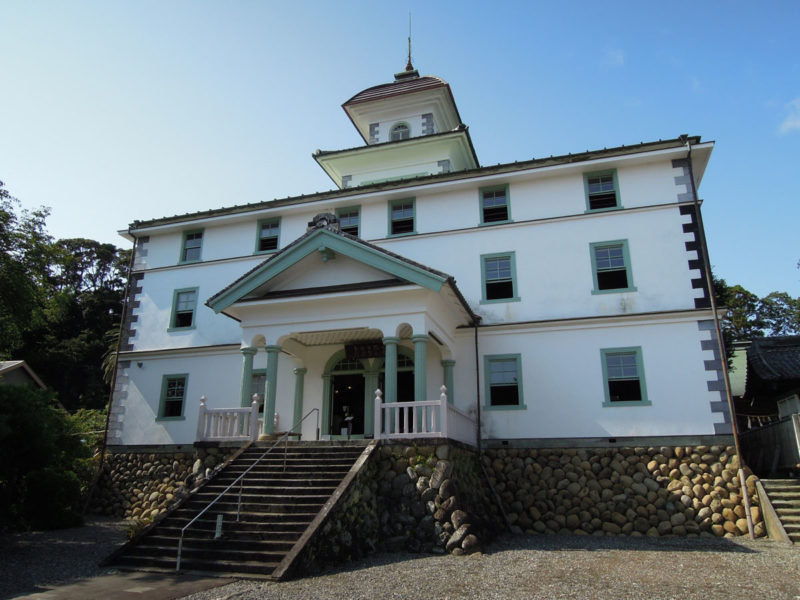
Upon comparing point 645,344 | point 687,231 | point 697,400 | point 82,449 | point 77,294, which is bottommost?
point 82,449

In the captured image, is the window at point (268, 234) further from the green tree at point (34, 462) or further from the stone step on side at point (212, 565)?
the stone step on side at point (212, 565)

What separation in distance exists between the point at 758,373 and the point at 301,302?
1404 centimetres

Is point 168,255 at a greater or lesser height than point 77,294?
lesser

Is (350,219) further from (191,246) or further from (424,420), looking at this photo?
(424,420)

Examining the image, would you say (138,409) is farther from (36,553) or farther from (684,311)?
(684,311)

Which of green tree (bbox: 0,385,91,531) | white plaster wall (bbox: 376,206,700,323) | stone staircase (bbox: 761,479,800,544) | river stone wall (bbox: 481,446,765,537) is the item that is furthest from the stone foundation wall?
green tree (bbox: 0,385,91,531)

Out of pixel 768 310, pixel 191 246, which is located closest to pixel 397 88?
pixel 191 246

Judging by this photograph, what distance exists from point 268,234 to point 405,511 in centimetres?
1222

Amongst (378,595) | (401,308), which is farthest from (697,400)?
(378,595)

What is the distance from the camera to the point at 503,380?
1683 centimetres

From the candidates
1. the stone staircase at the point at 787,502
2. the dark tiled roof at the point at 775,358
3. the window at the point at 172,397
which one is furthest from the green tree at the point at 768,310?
the window at the point at 172,397

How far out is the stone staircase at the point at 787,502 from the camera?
12562mm

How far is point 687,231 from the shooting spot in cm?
1662

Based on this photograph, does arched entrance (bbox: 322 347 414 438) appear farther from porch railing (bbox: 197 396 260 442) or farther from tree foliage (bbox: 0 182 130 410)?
tree foliage (bbox: 0 182 130 410)
